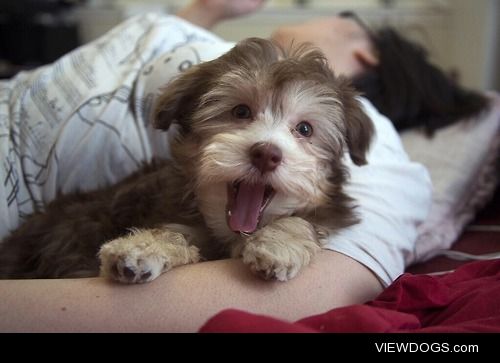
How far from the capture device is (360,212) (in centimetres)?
186

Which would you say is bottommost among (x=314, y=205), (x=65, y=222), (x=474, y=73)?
(x=474, y=73)

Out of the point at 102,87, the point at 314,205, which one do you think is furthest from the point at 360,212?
the point at 102,87

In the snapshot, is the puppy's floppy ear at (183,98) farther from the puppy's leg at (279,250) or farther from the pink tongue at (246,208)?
the puppy's leg at (279,250)

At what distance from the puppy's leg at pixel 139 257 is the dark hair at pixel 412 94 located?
5.50 ft

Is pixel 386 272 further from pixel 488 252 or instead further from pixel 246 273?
pixel 488 252

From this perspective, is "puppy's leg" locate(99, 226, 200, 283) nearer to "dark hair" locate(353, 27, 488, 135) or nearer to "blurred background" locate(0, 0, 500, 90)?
"dark hair" locate(353, 27, 488, 135)

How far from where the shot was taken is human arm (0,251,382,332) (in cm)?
135

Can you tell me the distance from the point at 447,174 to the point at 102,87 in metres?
1.70

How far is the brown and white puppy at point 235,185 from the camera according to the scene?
1.53 m

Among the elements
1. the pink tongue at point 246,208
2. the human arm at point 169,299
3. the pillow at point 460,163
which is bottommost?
the pillow at point 460,163

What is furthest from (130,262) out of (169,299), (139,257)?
(169,299)

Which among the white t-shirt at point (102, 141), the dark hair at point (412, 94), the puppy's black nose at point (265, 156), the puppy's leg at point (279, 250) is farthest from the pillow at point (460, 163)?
the puppy's black nose at point (265, 156)

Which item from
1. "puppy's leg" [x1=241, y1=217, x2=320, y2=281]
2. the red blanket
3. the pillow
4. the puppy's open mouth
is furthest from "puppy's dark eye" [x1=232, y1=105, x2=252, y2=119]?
the pillow
